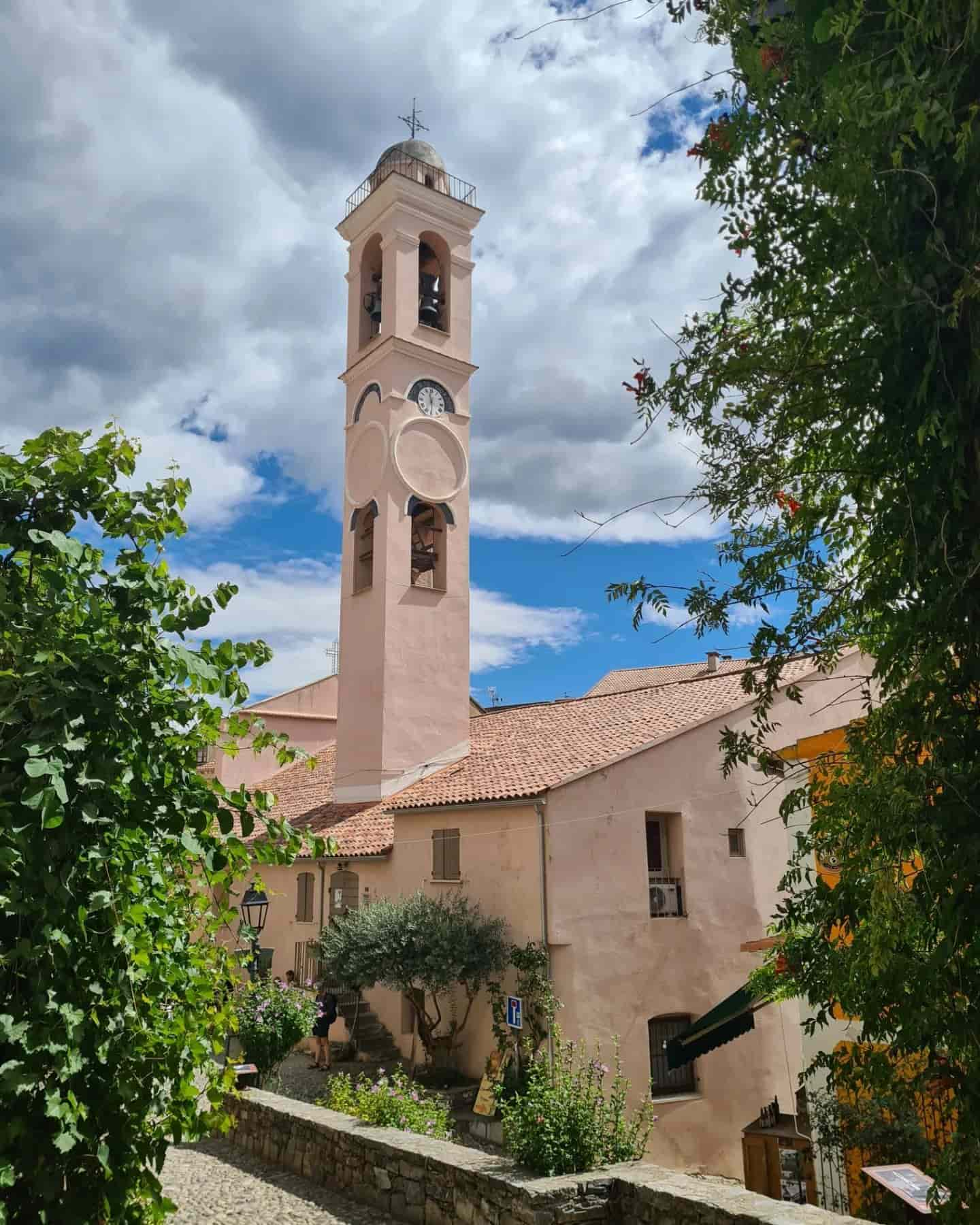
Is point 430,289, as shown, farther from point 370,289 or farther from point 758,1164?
point 758,1164

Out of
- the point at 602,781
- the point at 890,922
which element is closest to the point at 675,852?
the point at 602,781

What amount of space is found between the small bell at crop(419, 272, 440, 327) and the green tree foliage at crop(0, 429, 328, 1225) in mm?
20740

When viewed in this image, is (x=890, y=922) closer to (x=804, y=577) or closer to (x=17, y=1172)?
(x=804, y=577)

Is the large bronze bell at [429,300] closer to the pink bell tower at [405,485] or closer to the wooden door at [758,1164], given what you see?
the pink bell tower at [405,485]

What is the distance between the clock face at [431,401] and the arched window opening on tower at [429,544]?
89.1 inches

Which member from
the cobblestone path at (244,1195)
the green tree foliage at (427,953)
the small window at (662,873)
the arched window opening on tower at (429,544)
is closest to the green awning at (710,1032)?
the small window at (662,873)

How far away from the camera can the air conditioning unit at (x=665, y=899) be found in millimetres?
16719

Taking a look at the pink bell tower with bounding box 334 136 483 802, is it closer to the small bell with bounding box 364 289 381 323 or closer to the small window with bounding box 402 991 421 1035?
the small bell with bounding box 364 289 381 323

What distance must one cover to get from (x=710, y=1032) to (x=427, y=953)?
448 centimetres

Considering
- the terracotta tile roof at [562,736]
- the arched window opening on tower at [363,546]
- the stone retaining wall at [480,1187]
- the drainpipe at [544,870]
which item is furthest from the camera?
the arched window opening on tower at [363,546]

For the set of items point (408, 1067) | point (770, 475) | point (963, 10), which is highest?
point (963, 10)

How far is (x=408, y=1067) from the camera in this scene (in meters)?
16.8

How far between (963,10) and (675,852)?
1528 centimetres

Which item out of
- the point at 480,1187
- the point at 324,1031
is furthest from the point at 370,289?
the point at 480,1187
